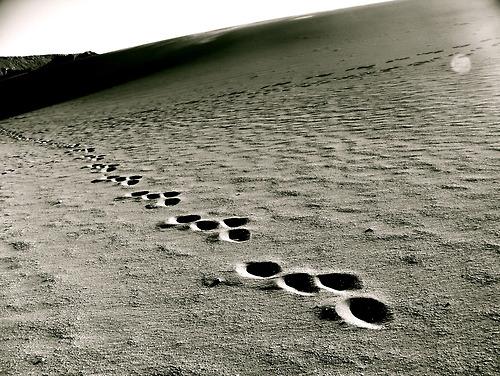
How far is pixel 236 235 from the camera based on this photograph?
2.39 metres

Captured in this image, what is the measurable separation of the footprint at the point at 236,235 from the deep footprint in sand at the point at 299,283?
488 millimetres

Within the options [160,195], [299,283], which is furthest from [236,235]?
[160,195]

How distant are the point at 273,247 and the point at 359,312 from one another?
2.23 ft

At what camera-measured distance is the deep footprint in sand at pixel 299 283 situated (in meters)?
1.71

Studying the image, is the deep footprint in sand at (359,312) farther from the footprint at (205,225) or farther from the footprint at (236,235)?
the footprint at (205,225)

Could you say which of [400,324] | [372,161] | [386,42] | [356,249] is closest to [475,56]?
[386,42]

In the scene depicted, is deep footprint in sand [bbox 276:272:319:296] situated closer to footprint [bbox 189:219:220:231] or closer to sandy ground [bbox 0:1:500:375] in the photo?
sandy ground [bbox 0:1:500:375]

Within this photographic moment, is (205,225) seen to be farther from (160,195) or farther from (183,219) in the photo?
(160,195)

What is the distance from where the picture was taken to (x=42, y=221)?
2.98m

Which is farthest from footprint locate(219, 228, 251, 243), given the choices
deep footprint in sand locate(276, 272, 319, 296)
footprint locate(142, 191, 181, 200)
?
footprint locate(142, 191, 181, 200)

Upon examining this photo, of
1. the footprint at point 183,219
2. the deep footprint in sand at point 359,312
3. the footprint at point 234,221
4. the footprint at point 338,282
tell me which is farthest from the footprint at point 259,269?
the footprint at point 183,219

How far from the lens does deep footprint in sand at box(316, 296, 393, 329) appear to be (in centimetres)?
147

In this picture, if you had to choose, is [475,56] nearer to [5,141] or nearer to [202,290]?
[202,290]

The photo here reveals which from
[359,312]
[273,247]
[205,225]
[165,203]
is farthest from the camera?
[165,203]
